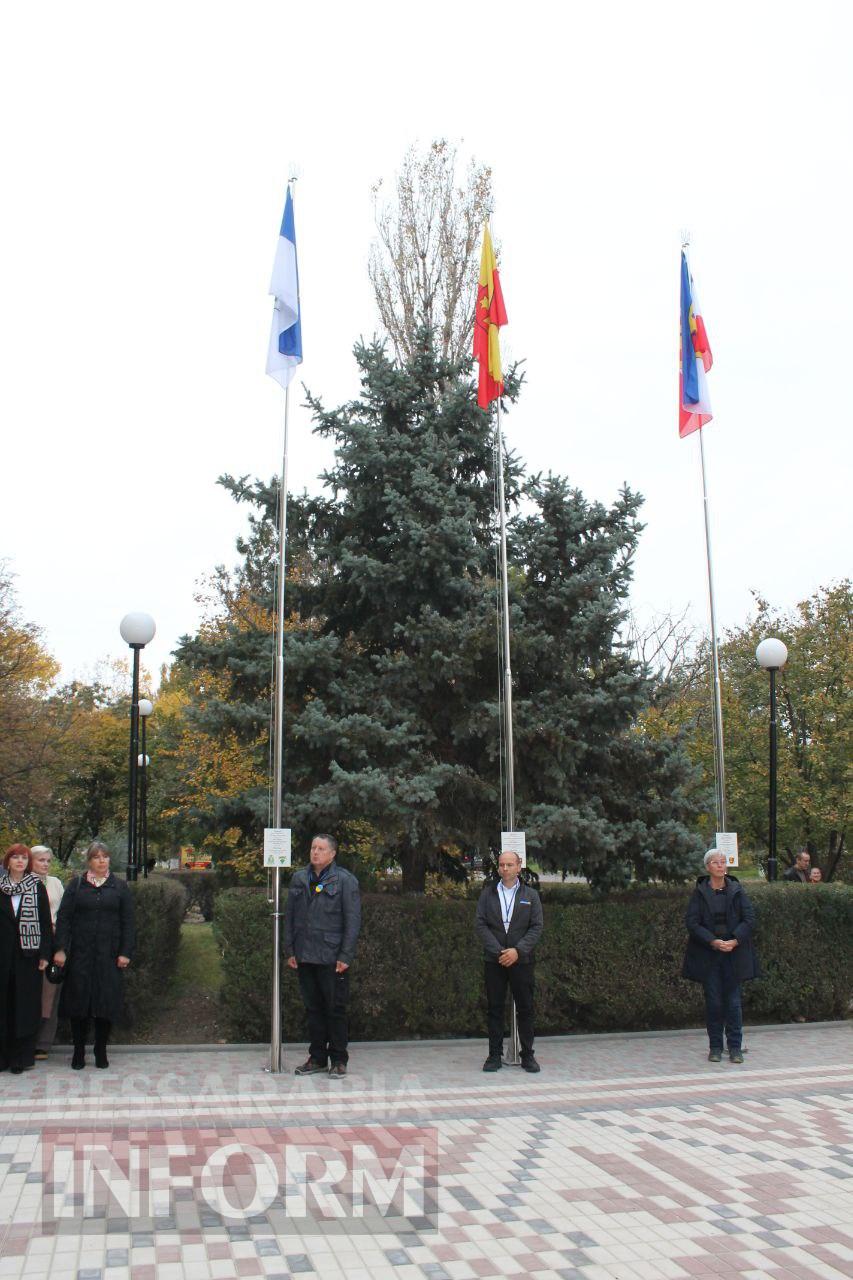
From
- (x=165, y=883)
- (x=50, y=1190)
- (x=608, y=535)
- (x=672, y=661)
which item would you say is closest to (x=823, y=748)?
(x=608, y=535)

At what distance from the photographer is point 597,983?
33.5 ft

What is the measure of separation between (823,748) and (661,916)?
28.7ft

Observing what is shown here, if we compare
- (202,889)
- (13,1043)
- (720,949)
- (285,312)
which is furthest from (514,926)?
(202,889)

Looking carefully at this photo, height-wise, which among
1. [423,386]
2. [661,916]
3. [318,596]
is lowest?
[661,916]

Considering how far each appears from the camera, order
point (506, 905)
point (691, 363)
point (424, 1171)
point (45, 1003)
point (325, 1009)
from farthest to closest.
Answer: point (691, 363), point (506, 905), point (45, 1003), point (325, 1009), point (424, 1171)

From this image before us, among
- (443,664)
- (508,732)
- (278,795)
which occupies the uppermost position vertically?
(443,664)

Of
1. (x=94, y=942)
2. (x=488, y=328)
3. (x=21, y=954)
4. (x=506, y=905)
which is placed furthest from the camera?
(x=488, y=328)

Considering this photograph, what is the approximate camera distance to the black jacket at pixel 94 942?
8.37 meters

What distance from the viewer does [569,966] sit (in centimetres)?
1016

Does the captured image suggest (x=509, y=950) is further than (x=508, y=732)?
No

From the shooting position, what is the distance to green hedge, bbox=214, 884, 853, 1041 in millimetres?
9547

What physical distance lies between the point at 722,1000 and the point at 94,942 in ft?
17.2

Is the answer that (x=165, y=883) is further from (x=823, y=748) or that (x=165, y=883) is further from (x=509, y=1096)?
(x=823, y=748)

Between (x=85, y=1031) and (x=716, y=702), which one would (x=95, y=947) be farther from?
(x=716, y=702)
